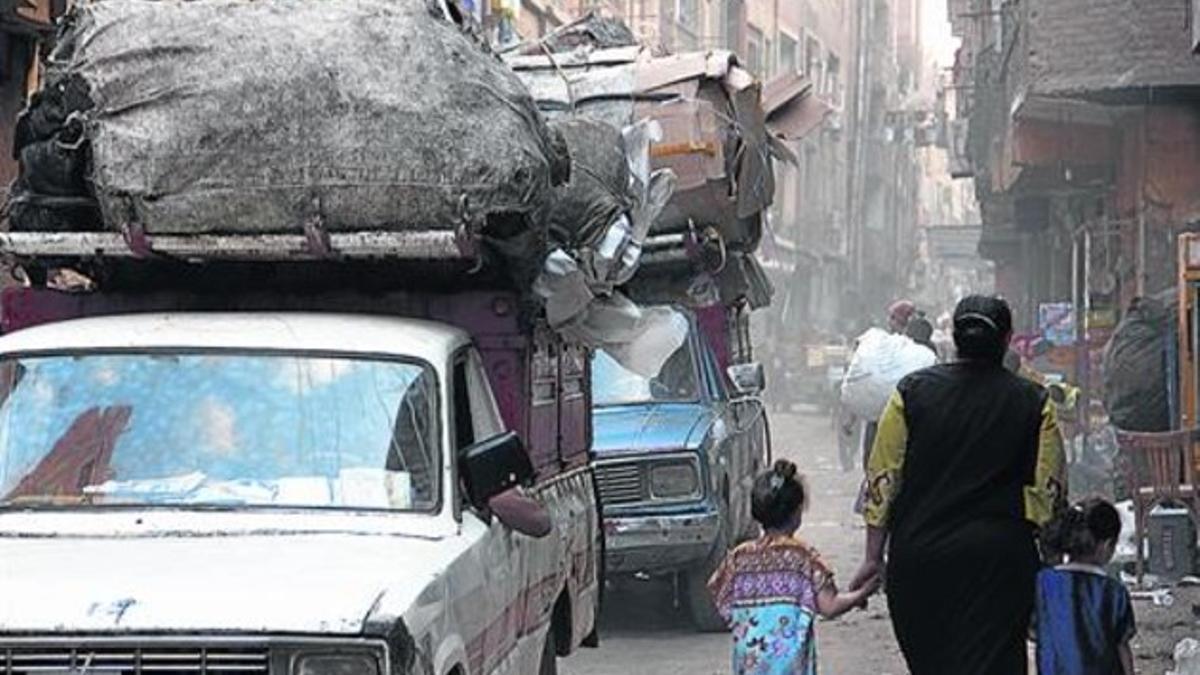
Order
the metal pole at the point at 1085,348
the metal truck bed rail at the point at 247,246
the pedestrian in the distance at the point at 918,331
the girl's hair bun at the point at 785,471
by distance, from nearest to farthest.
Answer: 1. the girl's hair bun at the point at 785,471
2. the metal truck bed rail at the point at 247,246
3. the pedestrian in the distance at the point at 918,331
4. the metal pole at the point at 1085,348

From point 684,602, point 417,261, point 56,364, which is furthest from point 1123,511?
point 56,364

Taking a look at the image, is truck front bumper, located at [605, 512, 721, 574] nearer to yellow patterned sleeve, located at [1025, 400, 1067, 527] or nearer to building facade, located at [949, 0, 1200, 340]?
building facade, located at [949, 0, 1200, 340]

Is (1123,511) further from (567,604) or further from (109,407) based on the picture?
(109,407)

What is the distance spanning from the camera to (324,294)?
823 centimetres

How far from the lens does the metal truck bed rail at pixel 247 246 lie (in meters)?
7.70

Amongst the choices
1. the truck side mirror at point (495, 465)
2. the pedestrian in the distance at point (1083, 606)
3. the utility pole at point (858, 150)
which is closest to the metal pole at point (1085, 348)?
the pedestrian in the distance at point (1083, 606)

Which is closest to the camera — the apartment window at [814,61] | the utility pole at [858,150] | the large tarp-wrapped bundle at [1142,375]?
the large tarp-wrapped bundle at [1142,375]

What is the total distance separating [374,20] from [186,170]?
3.05ft

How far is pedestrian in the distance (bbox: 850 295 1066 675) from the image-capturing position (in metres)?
6.70

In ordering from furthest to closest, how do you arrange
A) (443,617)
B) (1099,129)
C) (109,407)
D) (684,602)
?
(1099,129) < (684,602) < (109,407) < (443,617)

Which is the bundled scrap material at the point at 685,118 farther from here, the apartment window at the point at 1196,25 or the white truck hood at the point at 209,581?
the white truck hood at the point at 209,581

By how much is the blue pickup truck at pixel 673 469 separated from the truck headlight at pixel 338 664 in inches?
276

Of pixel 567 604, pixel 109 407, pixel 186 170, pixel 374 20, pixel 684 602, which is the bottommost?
pixel 684 602

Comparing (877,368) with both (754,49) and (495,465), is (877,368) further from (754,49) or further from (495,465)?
(754,49)
